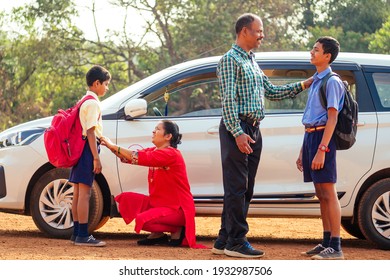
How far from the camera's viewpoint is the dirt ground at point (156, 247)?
7938 mm

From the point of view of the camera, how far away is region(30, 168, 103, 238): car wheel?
9172mm

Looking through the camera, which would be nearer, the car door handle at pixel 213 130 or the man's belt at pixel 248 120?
the man's belt at pixel 248 120

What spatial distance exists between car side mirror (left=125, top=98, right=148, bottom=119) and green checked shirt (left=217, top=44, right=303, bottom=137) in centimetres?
149

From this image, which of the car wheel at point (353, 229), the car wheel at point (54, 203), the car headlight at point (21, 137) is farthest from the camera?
the car wheel at point (353, 229)

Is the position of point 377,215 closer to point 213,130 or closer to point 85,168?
point 213,130

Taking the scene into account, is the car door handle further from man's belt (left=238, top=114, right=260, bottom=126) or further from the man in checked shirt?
man's belt (left=238, top=114, right=260, bottom=126)

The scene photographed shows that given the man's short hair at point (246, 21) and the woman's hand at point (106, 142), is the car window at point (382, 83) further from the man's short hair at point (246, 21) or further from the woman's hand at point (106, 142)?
the woman's hand at point (106, 142)

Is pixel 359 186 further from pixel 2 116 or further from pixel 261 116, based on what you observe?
pixel 2 116

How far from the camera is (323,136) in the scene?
764 centimetres

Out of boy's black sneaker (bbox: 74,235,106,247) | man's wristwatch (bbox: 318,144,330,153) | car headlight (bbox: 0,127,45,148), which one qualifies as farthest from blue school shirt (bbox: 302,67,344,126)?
car headlight (bbox: 0,127,45,148)

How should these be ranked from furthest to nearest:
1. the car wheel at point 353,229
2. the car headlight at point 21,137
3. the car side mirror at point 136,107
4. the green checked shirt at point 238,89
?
1. the car wheel at point 353,229
2. the car headlight at point 21,137
3. the car side mirror at point 136,107
4. the green checked shirt at point 238,89

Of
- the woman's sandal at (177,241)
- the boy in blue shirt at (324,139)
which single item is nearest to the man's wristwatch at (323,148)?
the boy in blue shirt at (324,139)

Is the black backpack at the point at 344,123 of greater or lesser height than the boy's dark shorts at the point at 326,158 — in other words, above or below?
above

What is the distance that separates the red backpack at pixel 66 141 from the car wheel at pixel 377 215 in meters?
2.62
